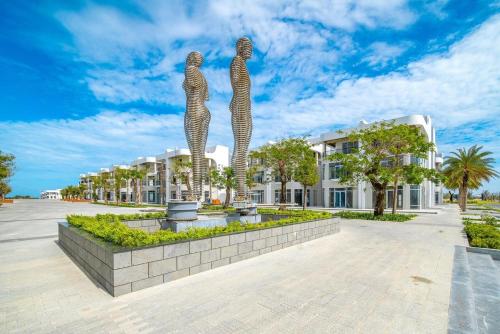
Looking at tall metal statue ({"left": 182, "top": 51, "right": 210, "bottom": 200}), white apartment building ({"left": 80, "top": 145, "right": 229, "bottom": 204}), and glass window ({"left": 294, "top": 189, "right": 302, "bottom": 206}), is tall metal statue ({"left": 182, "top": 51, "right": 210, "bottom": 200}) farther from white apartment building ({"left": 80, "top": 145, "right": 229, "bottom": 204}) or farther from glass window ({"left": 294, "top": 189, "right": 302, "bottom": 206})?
white apartment building ({"left": 80, "top": 145, "right": 229, "bottom": 204})

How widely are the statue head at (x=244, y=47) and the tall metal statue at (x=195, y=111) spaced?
2.15 metres

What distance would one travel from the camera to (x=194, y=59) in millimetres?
13742

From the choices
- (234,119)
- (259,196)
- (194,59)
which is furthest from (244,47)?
(259,196)

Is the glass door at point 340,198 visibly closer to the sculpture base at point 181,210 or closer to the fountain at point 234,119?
the fountain at point 234,119

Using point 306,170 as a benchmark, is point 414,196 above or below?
below

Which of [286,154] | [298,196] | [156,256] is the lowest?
[298,196]

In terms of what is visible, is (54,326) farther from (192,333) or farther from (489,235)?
(489,235)

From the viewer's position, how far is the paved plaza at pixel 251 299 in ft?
13.1

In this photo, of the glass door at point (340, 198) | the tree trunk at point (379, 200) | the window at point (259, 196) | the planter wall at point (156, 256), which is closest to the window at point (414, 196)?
the glass door at point (340, 198)

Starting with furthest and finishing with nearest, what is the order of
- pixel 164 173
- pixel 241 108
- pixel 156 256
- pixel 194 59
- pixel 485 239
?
pixel 164 173, pixel 194 59, pixel 241 108, pixel 485 239, pixel 156 256

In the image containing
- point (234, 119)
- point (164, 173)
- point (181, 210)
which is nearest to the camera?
point (181, 210)

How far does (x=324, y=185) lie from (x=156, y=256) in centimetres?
3573

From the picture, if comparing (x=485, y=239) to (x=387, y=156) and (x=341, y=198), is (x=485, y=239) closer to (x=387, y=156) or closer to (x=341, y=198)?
(x=387, y=156)

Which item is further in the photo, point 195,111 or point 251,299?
point 195,111
